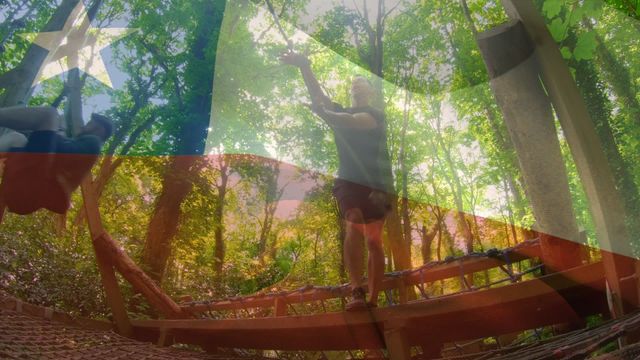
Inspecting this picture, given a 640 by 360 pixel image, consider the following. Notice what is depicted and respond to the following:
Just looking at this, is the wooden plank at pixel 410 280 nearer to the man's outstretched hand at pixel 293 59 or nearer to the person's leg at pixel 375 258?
the person's leg at pixel 375 258

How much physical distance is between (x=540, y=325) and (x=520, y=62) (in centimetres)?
72

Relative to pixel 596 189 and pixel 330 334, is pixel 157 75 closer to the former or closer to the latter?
pixel 330 334

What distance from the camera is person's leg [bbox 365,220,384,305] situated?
137 centimetres

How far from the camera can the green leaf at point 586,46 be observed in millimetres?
760

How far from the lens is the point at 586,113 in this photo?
858 mm

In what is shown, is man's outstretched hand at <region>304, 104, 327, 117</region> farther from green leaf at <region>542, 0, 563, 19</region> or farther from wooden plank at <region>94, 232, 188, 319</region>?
wooden plank at <region>94, 232, 188, 319</region>

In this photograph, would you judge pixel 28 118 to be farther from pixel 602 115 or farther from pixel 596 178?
pixel 602 115

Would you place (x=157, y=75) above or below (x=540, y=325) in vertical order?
above

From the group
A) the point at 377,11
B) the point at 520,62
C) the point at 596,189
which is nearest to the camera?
the point at 596,189

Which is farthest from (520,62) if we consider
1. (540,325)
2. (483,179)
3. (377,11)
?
(483,179)

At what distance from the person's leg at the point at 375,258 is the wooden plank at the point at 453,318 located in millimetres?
141

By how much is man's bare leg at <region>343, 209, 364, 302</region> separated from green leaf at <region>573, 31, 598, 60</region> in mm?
810

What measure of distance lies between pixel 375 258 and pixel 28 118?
1268mm
